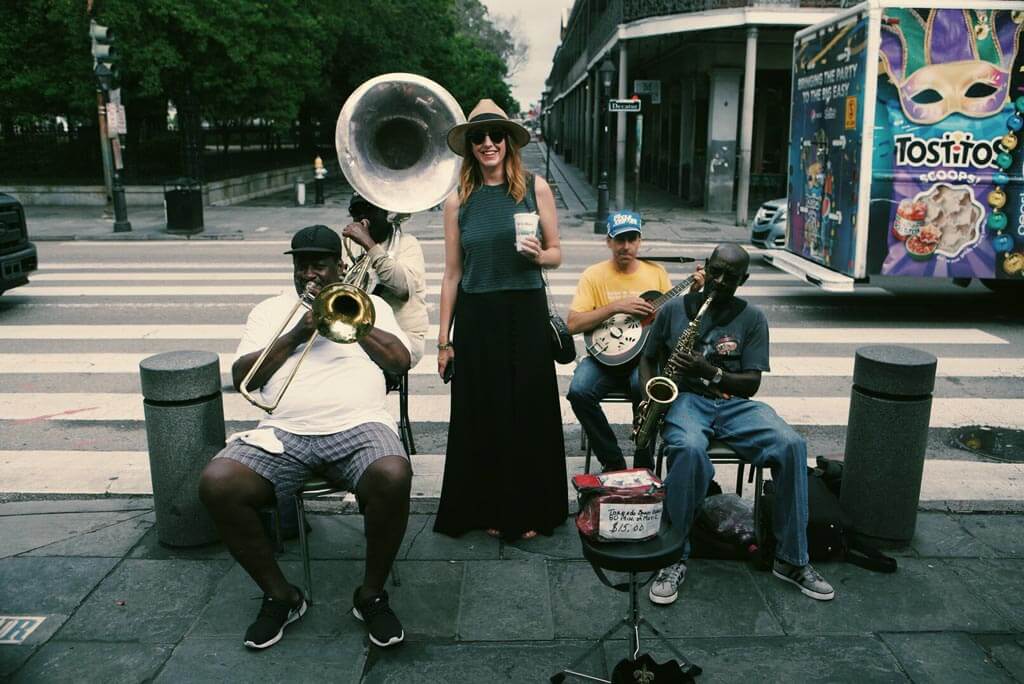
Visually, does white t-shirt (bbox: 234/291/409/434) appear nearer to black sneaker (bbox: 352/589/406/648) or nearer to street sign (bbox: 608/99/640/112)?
black sneaker (bbox: 352/589/406/648)

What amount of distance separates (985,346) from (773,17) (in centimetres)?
1289

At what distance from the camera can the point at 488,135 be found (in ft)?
14.5

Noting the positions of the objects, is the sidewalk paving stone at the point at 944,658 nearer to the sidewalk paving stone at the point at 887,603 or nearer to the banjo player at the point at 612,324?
the sidewalk paving stone at the point at 887,603

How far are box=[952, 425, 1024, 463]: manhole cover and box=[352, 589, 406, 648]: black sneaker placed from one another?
4411mm

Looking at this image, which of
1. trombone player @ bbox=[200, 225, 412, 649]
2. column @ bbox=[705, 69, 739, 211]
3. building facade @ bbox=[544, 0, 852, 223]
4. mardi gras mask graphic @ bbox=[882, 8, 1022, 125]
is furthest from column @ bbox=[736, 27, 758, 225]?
trombone player @ bbox=[200, 225, 412, 649]

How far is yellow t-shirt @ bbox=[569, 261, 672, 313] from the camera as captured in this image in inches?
205

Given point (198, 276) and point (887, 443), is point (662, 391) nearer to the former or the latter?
point (887, 443)

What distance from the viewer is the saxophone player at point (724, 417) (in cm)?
408

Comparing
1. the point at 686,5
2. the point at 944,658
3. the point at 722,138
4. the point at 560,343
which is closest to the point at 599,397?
the point at 560,343

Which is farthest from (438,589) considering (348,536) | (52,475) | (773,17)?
(773,17)

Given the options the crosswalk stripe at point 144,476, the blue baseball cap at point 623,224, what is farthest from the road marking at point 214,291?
the blue baseball cap at point 623,224

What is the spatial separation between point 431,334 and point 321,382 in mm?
5362

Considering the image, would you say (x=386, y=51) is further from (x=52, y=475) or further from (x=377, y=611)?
(x=377, y=611)

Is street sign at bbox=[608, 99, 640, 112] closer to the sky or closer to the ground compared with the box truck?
closer to the sky
